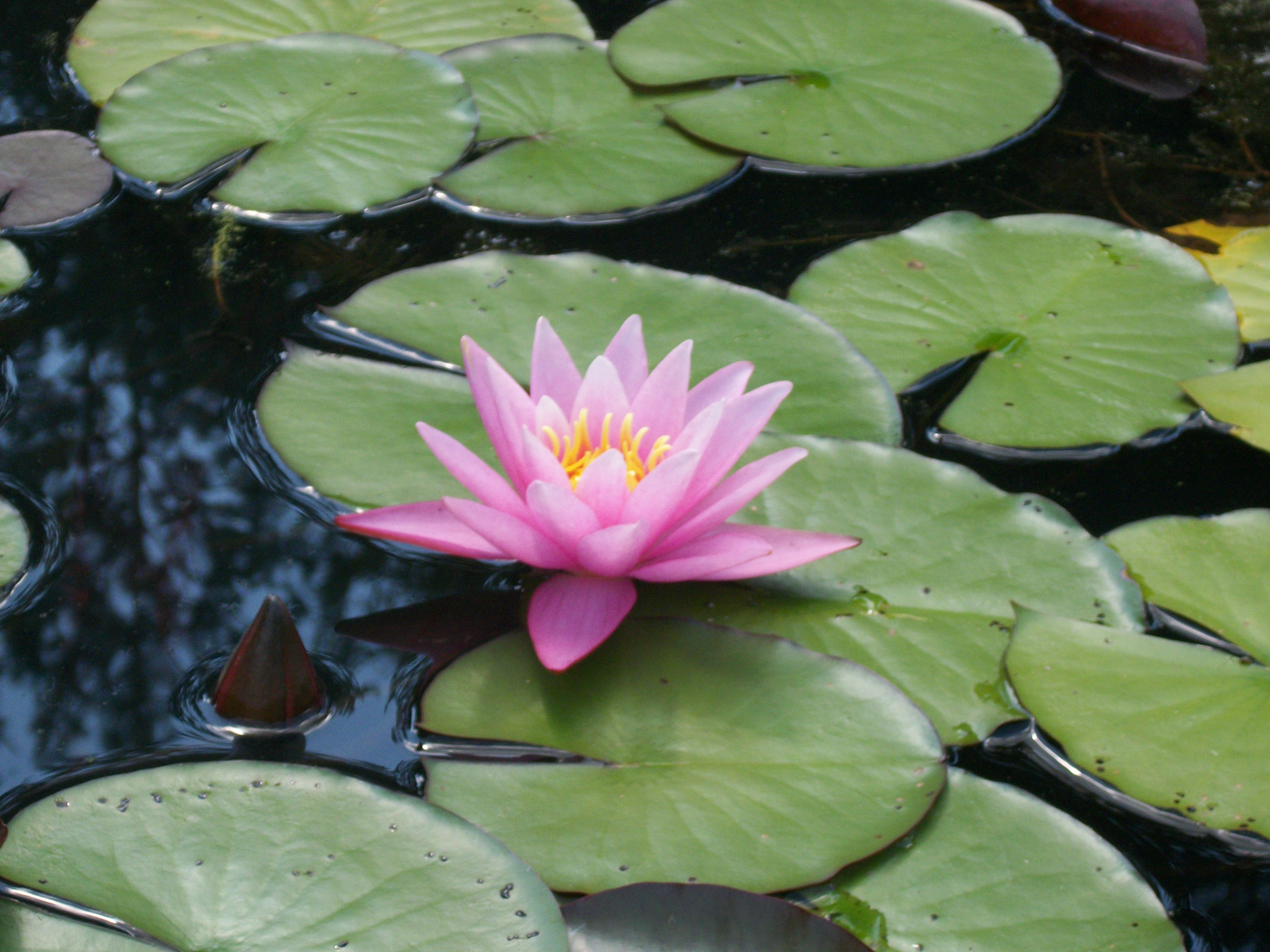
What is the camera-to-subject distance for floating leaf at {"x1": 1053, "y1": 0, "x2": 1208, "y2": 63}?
2830mm

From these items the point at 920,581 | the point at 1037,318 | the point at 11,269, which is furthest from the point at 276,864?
the point at 1037,318

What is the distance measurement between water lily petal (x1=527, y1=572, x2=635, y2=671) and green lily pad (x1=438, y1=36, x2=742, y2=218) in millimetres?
1083

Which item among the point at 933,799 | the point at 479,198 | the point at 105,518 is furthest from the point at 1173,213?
the point at 105,518

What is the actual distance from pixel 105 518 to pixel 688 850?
41.0 inches

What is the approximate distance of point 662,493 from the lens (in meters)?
1.31

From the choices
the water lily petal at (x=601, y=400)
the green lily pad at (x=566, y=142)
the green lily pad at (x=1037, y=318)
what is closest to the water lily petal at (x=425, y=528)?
the water lily petal at (x=601, y=400)

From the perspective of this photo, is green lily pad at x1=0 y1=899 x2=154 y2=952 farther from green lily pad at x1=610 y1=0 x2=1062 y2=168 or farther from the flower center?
green lily pad at x1=610 y1=0 x2=1062 y2=168

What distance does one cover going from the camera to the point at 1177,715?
135cm

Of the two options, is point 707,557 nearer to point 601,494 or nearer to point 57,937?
point 601,494

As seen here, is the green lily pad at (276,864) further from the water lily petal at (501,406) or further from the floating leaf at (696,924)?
the water lily petal at (501,406)

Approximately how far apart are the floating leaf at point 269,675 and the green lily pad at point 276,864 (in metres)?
0.12

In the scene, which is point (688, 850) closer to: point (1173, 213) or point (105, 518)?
point (105, 518)

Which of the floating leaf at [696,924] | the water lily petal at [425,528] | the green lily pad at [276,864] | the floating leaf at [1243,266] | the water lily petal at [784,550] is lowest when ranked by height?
the green lily pad at [276,864]

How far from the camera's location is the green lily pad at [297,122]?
2273mm
